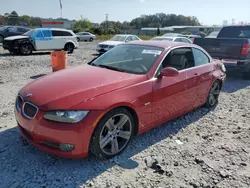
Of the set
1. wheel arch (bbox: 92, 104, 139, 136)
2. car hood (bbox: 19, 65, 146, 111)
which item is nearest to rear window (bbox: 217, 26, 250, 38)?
car hood (bbox: 19, 65, 146, 111)

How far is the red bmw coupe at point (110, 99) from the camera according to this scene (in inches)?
105

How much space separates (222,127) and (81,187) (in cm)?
300

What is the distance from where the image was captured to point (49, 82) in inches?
129

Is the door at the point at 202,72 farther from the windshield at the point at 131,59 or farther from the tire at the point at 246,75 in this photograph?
the tire at the point at 246,75

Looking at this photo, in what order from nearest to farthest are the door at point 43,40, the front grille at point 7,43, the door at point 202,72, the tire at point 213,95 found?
the door at point 202,72 < the tire at point 213,95 < the front grille at point 7,43 < the door at point 43,40

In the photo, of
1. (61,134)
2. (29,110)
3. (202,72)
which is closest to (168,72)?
(202,72)

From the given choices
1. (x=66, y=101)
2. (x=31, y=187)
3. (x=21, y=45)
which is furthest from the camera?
(x=21, y=45)

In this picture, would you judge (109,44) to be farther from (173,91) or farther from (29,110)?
(29,110)

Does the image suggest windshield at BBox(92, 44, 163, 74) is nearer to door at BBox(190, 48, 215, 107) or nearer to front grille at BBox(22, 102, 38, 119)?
door at BBox(190, 48, 215, 107)

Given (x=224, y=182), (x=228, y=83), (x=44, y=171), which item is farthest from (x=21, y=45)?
(x=224, y=182)

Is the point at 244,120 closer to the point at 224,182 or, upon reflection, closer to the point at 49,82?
the point at 224,182

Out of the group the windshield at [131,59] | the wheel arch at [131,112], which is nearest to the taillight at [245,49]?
the windshield at [131,59]

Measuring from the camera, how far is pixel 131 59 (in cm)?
392

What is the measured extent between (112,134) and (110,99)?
1.71 ft
